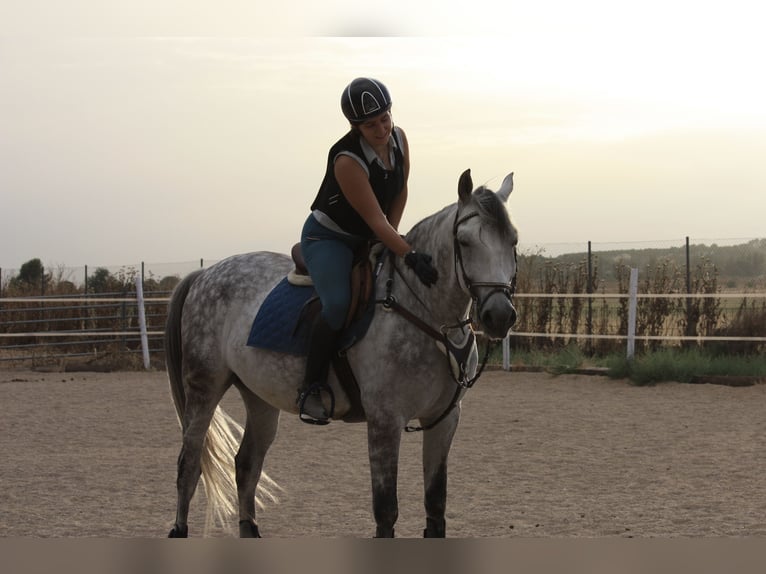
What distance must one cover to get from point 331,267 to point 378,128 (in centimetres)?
65

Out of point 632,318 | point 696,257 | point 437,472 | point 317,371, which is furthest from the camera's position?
point 696,257

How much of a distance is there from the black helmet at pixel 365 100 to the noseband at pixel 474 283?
0.60 meters

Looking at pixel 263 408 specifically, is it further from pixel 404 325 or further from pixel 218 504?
pixel 404 325

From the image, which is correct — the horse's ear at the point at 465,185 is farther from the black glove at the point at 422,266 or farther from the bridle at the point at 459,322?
the black glove at the point at 422,266

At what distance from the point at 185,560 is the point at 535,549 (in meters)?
0.27

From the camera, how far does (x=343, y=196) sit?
4418mm

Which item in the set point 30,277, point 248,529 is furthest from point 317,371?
point 30,277

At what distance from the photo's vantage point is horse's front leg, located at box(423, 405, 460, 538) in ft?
14.1

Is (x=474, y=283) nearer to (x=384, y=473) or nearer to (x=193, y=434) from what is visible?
(x=384, y=473)

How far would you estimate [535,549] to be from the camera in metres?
0.74

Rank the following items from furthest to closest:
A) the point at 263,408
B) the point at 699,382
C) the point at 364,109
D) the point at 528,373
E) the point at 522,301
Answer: the point at 522,301 → the point at 528,373 → the point at 699,382 → the point at 263,408 → the point at 364,109

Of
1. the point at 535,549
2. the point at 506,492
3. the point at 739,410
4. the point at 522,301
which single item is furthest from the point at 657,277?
the point at 535,549

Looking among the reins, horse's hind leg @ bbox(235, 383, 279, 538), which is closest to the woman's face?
the reins

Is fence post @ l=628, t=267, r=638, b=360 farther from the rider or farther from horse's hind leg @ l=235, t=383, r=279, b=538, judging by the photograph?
the rider
